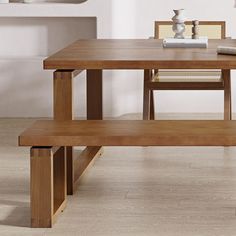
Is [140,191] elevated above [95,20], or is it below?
below

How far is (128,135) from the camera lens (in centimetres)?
346

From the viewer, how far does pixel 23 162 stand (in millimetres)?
4859

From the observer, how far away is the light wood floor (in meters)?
3.52

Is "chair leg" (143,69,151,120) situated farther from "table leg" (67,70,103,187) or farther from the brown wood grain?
the brown wood grain

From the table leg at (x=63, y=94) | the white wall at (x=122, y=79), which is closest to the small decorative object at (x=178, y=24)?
the table leg at (x=63, y=94)

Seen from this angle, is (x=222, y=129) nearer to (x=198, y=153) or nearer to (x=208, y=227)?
(x=208, y=227)

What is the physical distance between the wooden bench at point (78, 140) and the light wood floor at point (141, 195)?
0.13 metres

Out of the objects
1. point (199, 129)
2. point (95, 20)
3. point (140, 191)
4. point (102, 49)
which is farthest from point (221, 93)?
point (199, 129)

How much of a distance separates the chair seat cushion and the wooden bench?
178 centimetres

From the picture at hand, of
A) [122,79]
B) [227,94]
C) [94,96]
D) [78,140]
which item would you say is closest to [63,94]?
[78,140]

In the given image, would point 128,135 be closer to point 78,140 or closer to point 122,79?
point 78,140

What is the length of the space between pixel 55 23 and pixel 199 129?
3.08m

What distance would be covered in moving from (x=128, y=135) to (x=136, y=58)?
2.46 feet

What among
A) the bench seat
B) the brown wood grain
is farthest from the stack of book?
the brown wood grain
